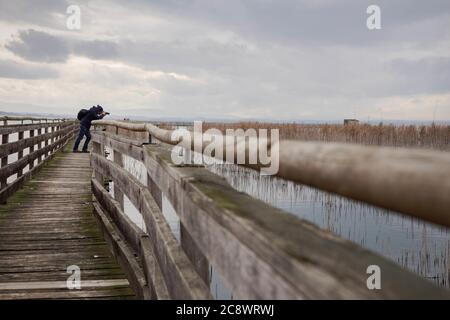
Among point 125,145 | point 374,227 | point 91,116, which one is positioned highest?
point 91,116

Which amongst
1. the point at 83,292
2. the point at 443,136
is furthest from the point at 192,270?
the point at 443,136

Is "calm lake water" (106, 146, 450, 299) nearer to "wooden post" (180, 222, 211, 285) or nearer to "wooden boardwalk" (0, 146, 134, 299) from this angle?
"wooden boardwalk" (0, 146, 134, 299)

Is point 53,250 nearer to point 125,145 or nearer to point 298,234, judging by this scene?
point 125,145

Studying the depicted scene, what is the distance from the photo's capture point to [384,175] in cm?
85

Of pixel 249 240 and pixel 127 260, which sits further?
pixel 127 260

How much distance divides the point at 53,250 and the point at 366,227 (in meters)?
5.95

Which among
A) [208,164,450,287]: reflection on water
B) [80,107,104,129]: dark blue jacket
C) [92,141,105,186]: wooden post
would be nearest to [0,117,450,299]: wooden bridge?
[208,164,450,287]: reflection on water

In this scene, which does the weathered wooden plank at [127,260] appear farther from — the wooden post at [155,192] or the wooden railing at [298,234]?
the wooden railing at [298,234]

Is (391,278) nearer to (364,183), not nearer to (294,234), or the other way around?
(364,183)

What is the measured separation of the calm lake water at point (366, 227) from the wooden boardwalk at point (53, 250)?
1471mm

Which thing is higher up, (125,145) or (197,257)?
(125,145)

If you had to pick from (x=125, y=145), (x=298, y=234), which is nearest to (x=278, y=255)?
(x=298, y=234)

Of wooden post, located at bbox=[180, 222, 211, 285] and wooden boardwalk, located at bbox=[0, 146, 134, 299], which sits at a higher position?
wooden post, located at bbox=[180, 222, 211, 285]

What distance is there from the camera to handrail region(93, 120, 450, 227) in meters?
0.75
